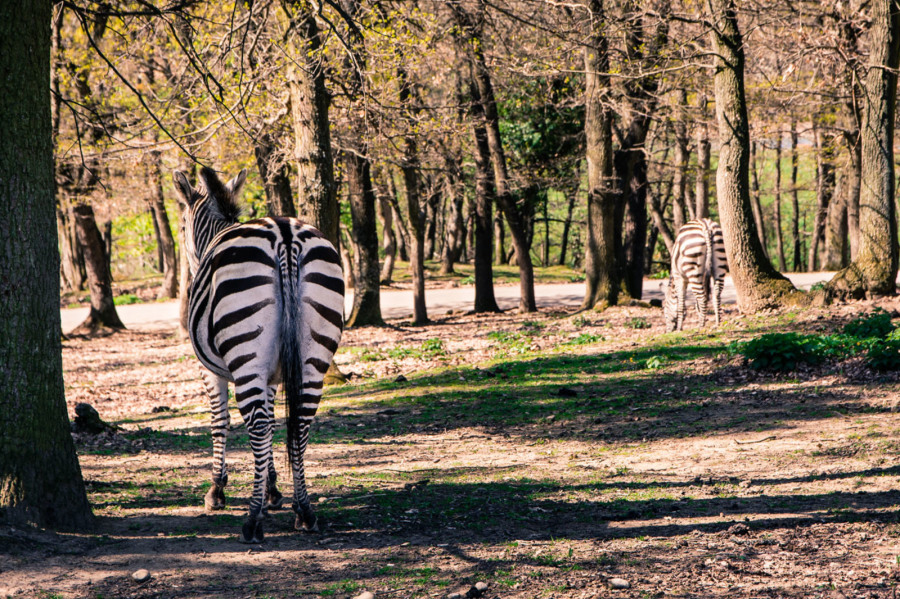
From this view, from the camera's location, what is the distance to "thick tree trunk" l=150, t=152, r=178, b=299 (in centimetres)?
2023

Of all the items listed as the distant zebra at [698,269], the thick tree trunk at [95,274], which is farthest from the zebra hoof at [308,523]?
the thick tree trunk at [95,274]

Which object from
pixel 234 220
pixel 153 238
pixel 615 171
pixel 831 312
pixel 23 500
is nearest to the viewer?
pixel 23 500

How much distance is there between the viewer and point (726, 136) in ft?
46.8

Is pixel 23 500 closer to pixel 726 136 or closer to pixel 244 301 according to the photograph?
pixel 244 301

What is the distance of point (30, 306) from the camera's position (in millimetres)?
5203

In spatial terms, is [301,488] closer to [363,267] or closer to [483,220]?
[363,267]

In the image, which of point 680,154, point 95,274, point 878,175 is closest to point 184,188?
point 878,175

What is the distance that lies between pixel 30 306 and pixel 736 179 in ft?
41.5

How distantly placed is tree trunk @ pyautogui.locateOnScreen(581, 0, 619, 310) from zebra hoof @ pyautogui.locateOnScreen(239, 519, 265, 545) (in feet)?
48.2

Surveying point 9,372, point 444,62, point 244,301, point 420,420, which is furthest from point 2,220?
point 444,62

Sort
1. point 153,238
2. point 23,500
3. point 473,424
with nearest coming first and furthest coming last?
point 23,500
point 473,424
point 153,238

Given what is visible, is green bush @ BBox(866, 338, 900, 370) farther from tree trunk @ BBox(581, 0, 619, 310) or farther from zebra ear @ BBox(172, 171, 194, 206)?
tree trunk @ BBox(581, 0, 619, 310)

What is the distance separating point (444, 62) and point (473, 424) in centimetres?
1113

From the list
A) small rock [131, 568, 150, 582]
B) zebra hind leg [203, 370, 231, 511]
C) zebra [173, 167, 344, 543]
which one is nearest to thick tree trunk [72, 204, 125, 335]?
zebra hind leg [203, 370, 231, 511]
